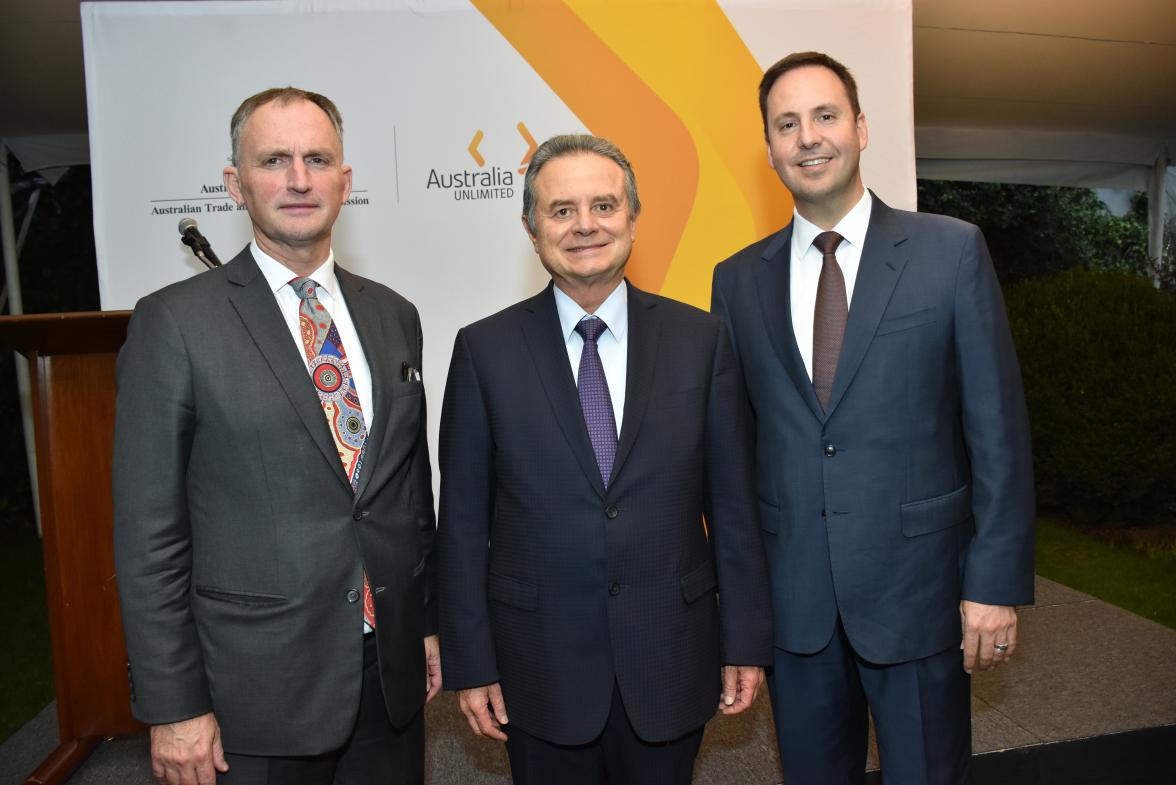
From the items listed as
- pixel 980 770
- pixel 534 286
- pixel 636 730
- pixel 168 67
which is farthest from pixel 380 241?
pixel 980 770

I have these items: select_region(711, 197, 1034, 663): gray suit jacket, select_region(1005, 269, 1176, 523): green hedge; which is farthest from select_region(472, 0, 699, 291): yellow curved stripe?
select_region(1005, 269, 1176, 523): green hedge

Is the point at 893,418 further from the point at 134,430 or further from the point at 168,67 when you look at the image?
the point at 168,67

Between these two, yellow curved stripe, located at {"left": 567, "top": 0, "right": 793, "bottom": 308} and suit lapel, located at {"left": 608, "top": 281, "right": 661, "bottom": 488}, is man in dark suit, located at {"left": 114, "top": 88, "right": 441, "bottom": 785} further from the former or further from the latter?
yellow curved stripe, located at {"left": 567, "top": 0, "right": 793, "bottom": 308}

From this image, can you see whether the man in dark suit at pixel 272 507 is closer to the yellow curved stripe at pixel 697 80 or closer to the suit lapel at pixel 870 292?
the suit lapel at pixel 870 292

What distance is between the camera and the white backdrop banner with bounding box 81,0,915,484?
3744 mm

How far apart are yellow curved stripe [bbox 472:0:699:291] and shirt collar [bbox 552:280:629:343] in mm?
2128

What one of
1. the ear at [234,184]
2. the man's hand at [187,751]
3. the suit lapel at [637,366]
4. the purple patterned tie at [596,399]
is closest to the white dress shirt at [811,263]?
the suit lapel at [637,366]

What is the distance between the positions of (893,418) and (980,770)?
1625mm

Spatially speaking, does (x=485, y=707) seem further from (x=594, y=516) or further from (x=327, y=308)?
(x=327, y=308)

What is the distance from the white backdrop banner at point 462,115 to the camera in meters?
3.74

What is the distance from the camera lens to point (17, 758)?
130 inches

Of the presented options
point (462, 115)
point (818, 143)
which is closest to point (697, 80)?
point (462, 115)

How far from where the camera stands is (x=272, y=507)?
1.56m

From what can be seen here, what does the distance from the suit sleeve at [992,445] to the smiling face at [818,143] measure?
290 millimetres
